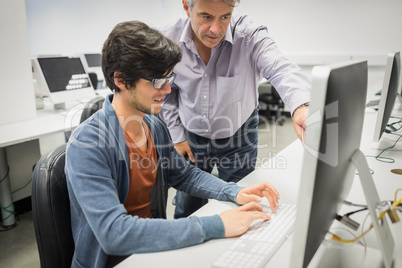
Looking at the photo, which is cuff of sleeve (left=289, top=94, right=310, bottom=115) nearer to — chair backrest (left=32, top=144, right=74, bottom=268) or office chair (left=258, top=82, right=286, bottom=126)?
chair backrest (left=32, top=144, right=74, bottom=268)

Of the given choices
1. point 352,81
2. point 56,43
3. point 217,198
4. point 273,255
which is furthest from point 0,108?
point 56,43

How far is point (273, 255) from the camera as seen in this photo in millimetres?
805

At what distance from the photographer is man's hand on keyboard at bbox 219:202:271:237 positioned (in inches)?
34.7

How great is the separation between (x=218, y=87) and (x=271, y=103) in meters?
4.02

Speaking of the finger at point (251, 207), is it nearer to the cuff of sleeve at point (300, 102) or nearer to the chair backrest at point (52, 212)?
the cuff of sleeve at point (300, 102)

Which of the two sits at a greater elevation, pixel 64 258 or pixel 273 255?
pixel 273 255

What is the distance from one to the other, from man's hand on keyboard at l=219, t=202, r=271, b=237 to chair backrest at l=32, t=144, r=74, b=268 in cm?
46

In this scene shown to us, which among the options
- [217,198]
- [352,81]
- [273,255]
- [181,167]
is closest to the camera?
[352,81]

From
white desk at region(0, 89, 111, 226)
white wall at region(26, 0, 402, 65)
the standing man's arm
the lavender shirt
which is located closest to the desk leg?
white desk at region(0, 89, 111, 226)

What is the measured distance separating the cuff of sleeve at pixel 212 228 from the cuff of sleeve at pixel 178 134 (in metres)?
0.85

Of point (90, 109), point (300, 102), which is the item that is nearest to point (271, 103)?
point (90, 109)

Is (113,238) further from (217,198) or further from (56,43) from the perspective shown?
(56,43)

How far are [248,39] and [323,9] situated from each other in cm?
442

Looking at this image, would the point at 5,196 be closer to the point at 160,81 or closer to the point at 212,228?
the point at 160,81
